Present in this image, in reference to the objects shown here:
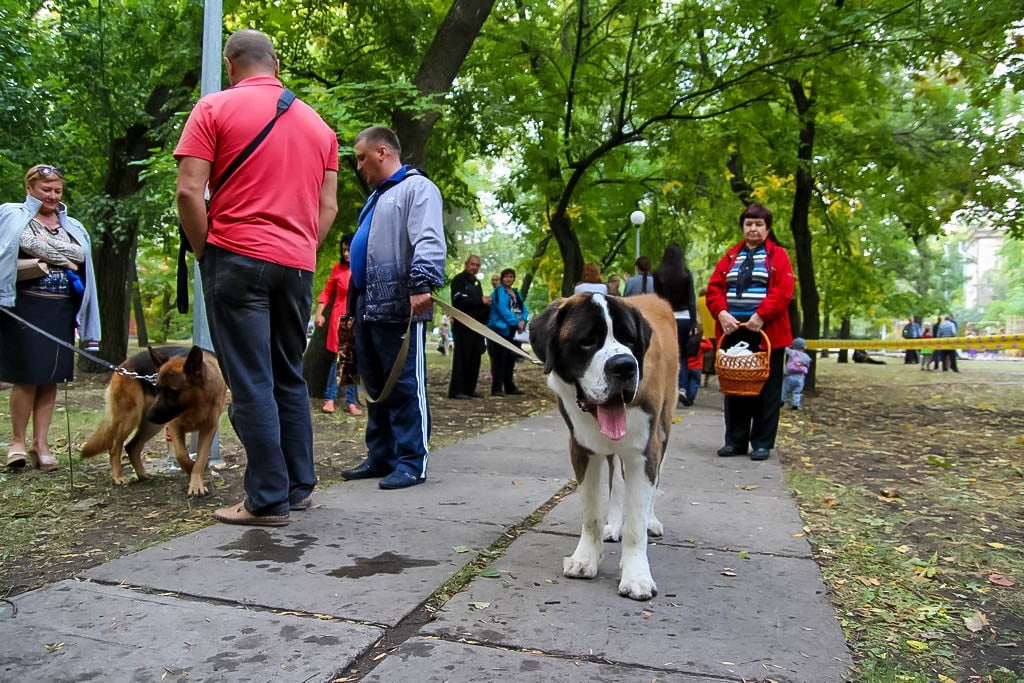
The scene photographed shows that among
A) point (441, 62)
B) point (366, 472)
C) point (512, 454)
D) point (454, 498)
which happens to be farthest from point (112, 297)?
point (454, 498)

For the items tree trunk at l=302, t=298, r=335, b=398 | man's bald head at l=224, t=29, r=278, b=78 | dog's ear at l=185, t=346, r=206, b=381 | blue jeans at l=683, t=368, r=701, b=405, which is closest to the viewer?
man's bald head at l=224, t=29, r=278, b=78

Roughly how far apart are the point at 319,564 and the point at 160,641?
92 cm

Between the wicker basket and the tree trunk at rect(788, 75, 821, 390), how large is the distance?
27.8 ft

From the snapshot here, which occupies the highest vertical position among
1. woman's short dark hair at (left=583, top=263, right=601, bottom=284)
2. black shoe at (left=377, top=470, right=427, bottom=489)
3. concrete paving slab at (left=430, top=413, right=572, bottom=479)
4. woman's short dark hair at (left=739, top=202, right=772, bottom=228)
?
woman's short dark hair at (left=739, top=202, right=772, bottom=228)

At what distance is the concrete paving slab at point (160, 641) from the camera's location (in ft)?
7.79

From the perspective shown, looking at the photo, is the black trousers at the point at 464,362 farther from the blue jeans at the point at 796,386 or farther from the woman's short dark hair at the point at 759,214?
the woman's short dark hair at the point at 759,214

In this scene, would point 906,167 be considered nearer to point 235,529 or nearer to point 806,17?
point 806,17

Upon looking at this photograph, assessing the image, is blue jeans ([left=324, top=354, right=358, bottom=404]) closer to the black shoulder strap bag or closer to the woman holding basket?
the woman holding basket

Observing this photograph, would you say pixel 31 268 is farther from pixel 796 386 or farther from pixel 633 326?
pixel 796 386

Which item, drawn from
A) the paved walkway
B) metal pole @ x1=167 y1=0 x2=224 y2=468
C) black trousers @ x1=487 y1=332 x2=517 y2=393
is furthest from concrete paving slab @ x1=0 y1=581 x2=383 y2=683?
black trousers @ x1=487 y1=332 x2=517 y2=393

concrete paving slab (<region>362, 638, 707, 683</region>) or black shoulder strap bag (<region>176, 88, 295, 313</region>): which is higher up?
black shoulder strap bag (<region>176, 88, 295, 313</region>)

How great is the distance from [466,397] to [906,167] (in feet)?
29.7

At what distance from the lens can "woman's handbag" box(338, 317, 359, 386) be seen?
7.69 m

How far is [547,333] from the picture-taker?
3.25 meters
